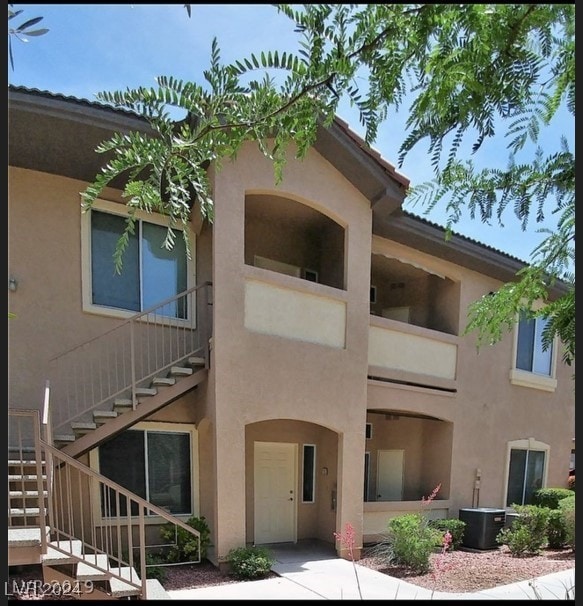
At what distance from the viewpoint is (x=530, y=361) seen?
40.5 feet

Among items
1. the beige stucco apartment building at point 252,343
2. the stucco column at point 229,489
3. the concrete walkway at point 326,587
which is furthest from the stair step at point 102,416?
the concrete walkway at point 326,587

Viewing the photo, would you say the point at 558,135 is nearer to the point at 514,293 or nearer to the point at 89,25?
the point at 514,293

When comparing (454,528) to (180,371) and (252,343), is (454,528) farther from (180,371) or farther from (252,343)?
(180,371)

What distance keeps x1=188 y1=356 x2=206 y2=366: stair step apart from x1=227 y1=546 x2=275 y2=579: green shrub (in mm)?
2794

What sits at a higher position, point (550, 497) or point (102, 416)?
point (102, 416)

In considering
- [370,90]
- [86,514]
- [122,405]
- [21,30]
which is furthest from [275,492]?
[21,30]

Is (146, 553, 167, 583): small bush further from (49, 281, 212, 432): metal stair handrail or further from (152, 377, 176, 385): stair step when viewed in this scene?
(152, 377, 176, 385): stair step

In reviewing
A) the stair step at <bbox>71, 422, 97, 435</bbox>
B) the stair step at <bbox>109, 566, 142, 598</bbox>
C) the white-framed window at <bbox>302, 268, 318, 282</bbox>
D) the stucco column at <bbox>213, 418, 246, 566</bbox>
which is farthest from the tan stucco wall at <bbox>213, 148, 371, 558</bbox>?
the stair step at <bbox>109, 566, 142, 598</bbox>

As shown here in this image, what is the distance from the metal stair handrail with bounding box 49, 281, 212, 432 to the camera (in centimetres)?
692

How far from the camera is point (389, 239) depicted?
9.83 m

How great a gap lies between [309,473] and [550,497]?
6427 millimetres

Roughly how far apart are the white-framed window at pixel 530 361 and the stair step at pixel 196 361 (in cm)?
817

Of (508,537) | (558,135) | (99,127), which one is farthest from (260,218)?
(508,537)

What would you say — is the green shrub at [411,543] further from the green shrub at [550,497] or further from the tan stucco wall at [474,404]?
the green shrub at [550,497]
